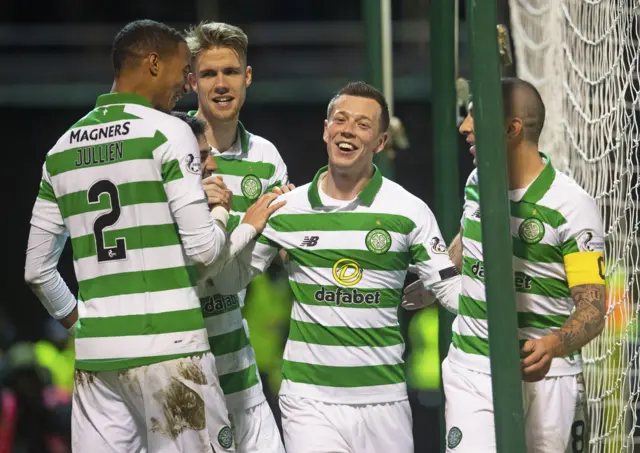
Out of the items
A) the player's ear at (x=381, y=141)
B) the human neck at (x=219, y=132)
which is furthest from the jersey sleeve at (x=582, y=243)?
the human neck at (x=219, y=132)

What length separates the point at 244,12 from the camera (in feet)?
36.8

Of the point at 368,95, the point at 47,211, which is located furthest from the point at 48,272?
the point at 368,95

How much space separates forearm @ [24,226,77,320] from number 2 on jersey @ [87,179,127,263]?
270mm

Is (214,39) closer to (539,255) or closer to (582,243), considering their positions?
(539,255)

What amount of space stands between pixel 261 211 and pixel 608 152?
153 centimetres

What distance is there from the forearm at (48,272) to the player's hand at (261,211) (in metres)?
0.59

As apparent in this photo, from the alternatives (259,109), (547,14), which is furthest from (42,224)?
(259,109)

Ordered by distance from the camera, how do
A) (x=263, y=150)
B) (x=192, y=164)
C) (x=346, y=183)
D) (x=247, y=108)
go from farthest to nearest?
(x=247, y=108) → (x=263, y=150) → (x=346, y=183) → (x=192, y=164)

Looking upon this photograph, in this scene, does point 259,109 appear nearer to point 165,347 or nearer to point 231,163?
point 231,163

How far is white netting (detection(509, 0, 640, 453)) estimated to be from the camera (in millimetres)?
4664

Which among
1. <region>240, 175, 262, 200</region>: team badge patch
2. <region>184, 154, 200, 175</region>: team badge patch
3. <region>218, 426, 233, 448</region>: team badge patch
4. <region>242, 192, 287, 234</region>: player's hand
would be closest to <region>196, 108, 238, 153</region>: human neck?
<region>240, 175, 262, 200</region>: team badge patch

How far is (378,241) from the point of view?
12.9 feet

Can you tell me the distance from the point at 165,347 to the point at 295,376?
0.64m

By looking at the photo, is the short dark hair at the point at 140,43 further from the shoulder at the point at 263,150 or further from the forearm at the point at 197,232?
the shoulder at the point at 263,150
